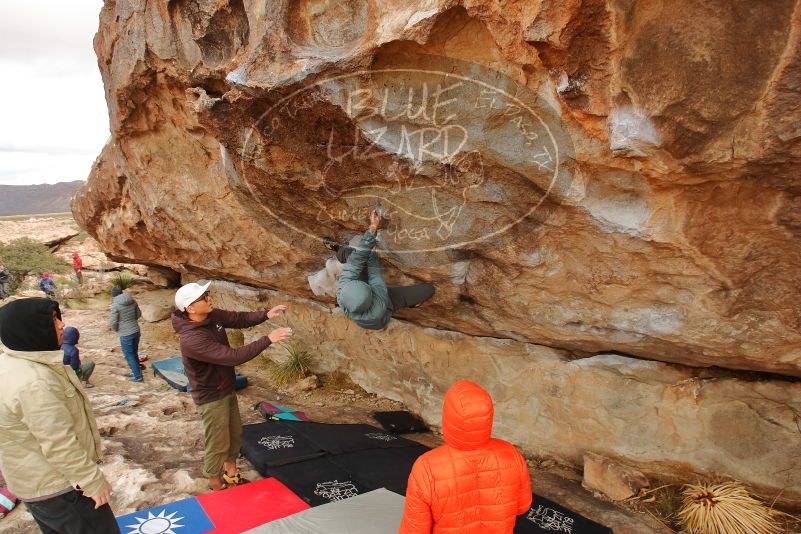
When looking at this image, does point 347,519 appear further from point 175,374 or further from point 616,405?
point 175,374

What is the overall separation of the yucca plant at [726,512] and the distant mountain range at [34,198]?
325 feet

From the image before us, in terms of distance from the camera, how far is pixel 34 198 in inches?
3602

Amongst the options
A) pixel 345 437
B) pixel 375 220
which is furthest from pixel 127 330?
pixel 375 220

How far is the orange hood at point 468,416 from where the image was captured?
1850mm

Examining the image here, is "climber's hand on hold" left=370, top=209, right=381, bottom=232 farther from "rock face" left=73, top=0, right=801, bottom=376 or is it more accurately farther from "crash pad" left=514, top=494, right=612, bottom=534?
"crash pad" left=514, top=494, right=612, bottom=534

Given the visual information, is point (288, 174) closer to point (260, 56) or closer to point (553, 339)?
point (260, 56)

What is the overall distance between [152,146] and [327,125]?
9.67 ft

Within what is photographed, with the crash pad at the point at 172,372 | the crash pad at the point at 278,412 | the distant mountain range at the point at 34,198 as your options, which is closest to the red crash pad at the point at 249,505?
the crash pad at the point at 278,412

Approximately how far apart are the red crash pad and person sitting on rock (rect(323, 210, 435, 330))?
1331mm

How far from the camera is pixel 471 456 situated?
1.94 m

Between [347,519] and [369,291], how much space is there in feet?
4.89

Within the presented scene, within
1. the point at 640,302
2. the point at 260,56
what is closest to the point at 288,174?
the point at 260,56

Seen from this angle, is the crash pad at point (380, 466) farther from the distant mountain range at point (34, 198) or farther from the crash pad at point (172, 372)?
the distant mountain range at point (34, 198)

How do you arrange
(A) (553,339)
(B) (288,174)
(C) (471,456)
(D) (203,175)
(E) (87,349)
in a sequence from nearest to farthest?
(C) (471,456)
(B) (288,174)
(A) (553,339)
(D) (203,175)
(E) (87,349)
